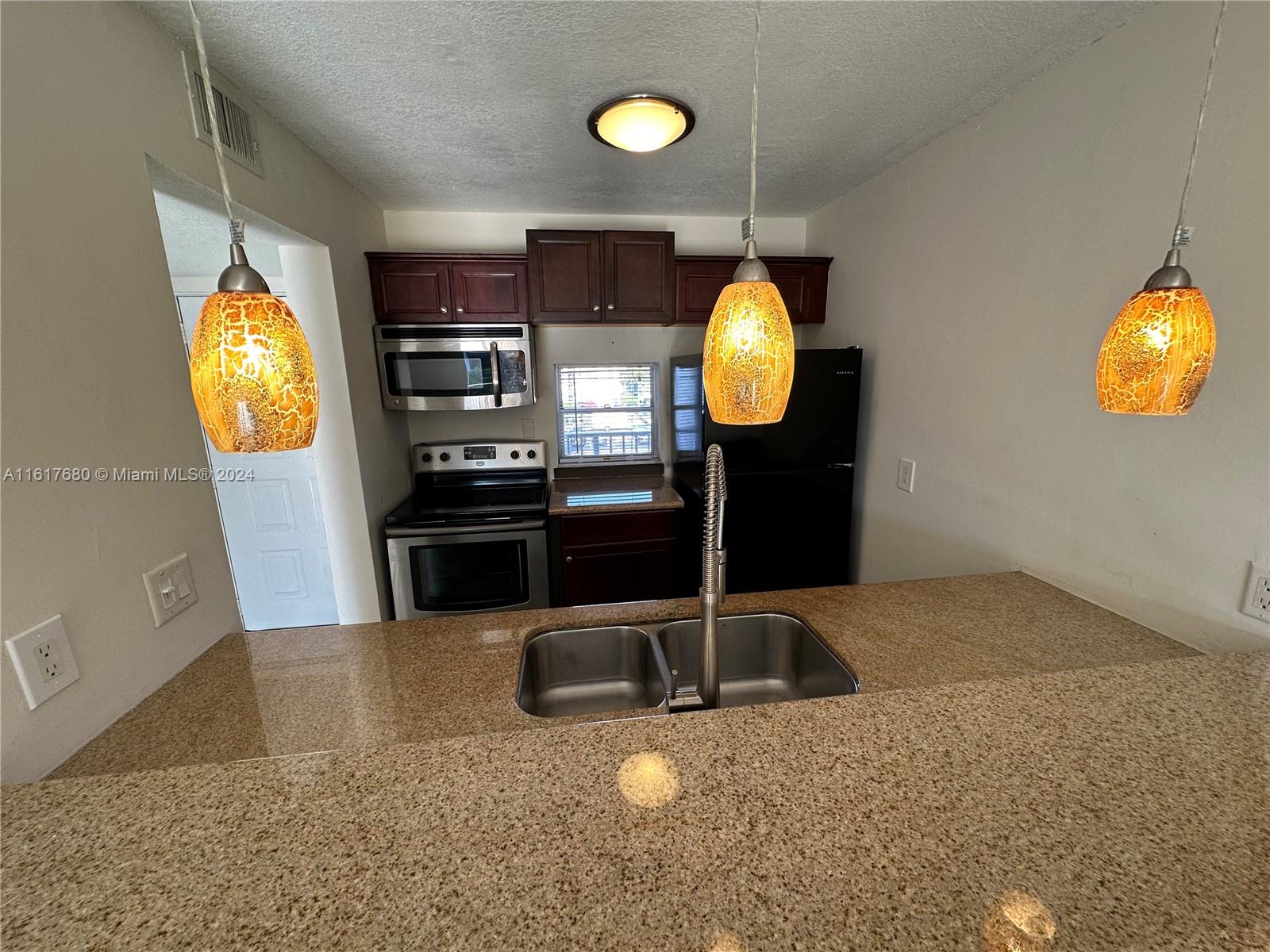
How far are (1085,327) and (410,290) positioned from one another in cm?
272

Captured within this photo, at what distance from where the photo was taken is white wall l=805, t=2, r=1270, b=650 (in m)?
1.04

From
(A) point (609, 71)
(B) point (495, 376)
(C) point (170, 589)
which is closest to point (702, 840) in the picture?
(C) point (170, 589)

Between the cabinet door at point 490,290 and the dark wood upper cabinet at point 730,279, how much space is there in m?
0.84

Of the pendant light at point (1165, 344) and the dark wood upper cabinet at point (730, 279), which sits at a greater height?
the dark wood upper cabinet at point (730, 279)

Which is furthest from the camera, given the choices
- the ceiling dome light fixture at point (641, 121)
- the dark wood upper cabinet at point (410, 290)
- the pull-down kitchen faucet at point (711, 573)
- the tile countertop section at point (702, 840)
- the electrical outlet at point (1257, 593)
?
the dark wood upper cabinet at point (410, 290)

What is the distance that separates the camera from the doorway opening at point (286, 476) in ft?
6.10

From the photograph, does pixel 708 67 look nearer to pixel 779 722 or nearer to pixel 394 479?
pixel 779 722

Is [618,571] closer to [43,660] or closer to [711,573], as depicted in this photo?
[711,573]

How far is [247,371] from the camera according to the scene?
69 centimetres

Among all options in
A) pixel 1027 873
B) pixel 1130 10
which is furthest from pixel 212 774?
pixel 1130 10

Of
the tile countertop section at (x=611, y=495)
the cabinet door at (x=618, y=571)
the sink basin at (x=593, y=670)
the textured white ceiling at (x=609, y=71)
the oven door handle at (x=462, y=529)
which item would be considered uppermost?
the textured white ceiling at (x=609, y=71)

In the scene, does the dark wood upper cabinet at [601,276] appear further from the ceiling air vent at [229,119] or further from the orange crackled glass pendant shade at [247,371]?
the orange crackled glass pendant shade at [247,371]

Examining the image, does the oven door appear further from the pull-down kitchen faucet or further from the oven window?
the pull-down kitchen faucet

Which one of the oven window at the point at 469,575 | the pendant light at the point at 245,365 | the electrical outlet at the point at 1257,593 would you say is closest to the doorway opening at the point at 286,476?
the oven window at the point at 469,575
